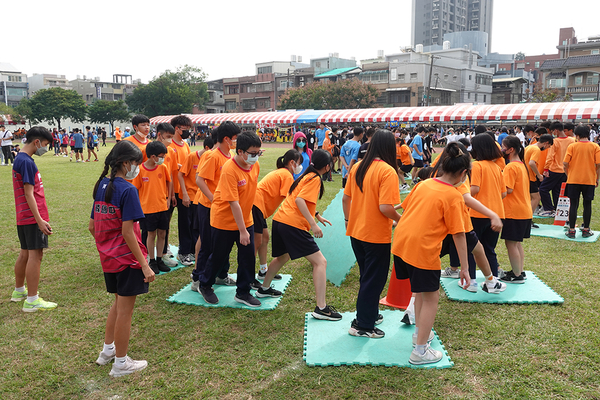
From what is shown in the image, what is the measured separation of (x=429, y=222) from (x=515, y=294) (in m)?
2.43

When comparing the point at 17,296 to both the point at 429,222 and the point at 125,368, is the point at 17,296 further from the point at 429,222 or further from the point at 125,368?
the point at 429,222

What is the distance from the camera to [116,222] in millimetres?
3078

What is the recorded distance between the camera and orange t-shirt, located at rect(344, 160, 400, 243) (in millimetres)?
3406

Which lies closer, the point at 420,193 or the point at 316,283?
the point at 420,193

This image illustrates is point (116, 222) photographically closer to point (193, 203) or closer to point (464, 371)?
point (193, 203)

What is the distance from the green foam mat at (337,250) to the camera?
210 inches

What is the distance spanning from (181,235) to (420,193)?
12.8 ft

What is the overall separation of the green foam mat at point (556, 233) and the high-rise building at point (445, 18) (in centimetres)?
11839

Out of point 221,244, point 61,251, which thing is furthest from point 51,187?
point 221,244

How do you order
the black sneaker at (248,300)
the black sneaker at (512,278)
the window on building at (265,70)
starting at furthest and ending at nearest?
1. the window on building at (265,70)
2. the black sneaker at (512,278)
3. the black sneaker at (248,300)

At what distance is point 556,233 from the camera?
7.56 metres

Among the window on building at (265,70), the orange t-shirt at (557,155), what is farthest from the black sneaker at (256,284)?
the window on building at (265,70)

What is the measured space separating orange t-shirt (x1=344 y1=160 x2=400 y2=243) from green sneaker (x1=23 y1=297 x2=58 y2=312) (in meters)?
3.39

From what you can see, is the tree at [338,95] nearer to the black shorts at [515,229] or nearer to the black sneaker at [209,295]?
the black shorts at [515,229]
